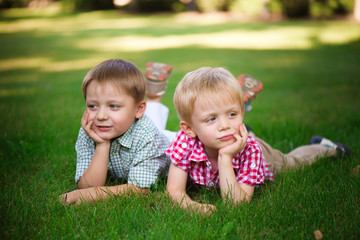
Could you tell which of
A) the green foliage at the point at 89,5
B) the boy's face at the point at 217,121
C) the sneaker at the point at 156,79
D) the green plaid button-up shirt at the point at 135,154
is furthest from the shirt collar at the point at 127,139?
the green foliage at the point at 89,5

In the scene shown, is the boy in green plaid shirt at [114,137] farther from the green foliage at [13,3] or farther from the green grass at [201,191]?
the green foliage at [13,3]

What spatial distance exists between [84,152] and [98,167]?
262 mm

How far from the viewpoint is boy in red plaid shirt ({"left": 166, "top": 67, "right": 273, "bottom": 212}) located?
2477 mm

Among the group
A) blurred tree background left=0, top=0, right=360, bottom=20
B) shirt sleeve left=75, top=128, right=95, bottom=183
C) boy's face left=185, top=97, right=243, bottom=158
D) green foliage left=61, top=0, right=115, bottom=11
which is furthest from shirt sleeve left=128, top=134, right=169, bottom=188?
green foliage left=61, top=0, right=115, bottom=11

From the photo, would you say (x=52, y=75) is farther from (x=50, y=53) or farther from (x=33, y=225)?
(x=33, y=225)

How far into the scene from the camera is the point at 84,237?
2.05m

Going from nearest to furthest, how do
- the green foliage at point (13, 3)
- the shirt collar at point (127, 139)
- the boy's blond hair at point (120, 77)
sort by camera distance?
the boy's blond hair at point (120, 77)
the shirt collar at point (127, 139)
the green foliage at point (13, 3)

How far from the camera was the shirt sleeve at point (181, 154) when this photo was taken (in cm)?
263

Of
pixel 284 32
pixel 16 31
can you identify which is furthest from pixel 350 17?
pixel 16 31

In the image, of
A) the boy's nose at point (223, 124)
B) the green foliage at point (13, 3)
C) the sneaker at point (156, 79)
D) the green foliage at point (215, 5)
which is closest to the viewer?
the boy's nose at point (223, 124)

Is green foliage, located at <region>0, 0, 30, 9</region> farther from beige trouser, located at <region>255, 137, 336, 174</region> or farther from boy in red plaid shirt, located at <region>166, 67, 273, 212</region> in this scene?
boy in red plaid shirt, located at <region>166, 67, 273, 212</region>

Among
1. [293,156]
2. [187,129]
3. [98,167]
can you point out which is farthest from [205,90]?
[293,156]

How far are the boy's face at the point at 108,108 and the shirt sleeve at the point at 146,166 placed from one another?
247mm

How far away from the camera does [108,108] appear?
106 inches
